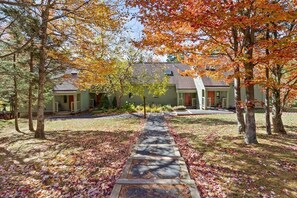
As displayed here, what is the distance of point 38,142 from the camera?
8945mm

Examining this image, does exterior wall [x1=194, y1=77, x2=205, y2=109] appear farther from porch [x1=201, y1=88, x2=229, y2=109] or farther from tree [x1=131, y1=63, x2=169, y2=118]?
tree [x1=131, y1=63, x2=169, y2=118]

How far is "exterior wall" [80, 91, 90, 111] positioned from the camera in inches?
974

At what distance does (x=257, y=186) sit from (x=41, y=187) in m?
4.75

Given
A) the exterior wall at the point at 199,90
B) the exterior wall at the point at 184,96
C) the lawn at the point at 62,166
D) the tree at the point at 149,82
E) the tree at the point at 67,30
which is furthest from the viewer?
the exterior wall at the point at 184,96

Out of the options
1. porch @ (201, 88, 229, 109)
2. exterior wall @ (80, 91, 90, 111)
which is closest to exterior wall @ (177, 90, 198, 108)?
porch @ (201, 88, 229, 109)

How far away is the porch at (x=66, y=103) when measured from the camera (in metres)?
23.1

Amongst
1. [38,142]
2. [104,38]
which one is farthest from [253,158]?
[38,142]

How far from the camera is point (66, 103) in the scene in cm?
2478

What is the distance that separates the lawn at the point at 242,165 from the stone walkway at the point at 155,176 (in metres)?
0.32

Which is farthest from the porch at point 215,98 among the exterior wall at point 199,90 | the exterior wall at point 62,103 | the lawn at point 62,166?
the exterior wall at point 62,103

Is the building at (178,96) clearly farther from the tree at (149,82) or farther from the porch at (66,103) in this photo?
the tree at (149,82)

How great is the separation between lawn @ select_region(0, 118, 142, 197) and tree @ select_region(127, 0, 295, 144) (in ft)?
14.5

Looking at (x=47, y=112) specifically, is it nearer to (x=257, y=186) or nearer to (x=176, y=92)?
(x=176, y=92)

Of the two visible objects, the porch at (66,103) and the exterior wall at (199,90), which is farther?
the exterior wall at (199,90)
